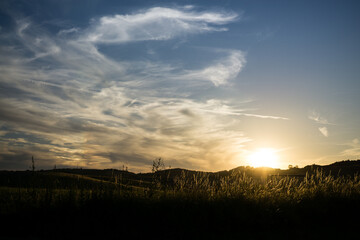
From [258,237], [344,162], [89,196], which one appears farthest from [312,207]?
[344,162]

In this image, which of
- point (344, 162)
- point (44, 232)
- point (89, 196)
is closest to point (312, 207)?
point (89, 196)

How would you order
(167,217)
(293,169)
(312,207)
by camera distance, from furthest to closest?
(293,169) < (312,207) < (167,217)

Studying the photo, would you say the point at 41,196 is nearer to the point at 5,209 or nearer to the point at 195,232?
the point at 5,209

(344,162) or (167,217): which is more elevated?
(344,162)

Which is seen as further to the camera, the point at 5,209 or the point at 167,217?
the point at 167,217

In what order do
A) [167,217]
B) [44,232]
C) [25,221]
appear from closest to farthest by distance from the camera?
[44,232] < [25,221] < [167,217]

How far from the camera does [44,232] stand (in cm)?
678

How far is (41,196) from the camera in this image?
8531 millimetres

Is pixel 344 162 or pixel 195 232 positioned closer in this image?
pixel 195 232

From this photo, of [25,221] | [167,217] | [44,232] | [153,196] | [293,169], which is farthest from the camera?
[293,169]

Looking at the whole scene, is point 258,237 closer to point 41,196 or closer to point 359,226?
point 359,226

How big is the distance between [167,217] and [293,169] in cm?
2966

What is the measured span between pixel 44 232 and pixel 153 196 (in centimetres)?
355

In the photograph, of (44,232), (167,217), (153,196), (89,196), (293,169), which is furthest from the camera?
(293,169)
